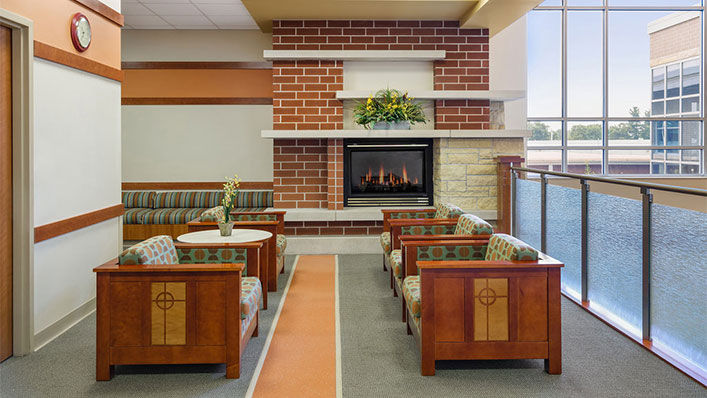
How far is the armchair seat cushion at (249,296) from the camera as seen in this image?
2947 mm

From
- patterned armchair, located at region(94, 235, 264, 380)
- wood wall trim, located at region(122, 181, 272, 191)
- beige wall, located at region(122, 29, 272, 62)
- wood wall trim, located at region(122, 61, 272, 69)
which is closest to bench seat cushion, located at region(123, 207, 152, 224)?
wood wall trim, located at region(122, 181, 272, 191)

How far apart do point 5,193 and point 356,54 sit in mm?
4055

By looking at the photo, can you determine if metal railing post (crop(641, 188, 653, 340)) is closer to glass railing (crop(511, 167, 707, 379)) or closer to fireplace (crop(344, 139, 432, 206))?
glass railing (crop(511, 167, 707, 379))

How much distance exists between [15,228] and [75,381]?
996mm

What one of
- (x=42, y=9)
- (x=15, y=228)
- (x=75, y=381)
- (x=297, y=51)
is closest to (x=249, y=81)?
(x=297, y=51)

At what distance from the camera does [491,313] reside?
2.88 metres

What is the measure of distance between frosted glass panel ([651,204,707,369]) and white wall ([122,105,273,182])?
17.5 feet

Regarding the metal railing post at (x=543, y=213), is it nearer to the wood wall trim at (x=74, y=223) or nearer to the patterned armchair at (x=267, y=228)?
the patterned armchair at (x=267, y=228)

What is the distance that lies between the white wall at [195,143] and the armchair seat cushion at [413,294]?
4531 millimetres

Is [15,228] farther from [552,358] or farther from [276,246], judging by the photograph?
[552,358]

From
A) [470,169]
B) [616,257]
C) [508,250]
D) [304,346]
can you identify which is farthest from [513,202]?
[304,346]

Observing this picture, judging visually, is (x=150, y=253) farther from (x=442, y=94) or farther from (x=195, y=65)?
(x=195, y=65)

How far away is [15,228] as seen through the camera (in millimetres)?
3172

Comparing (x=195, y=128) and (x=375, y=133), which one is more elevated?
(x=195, y=128)
